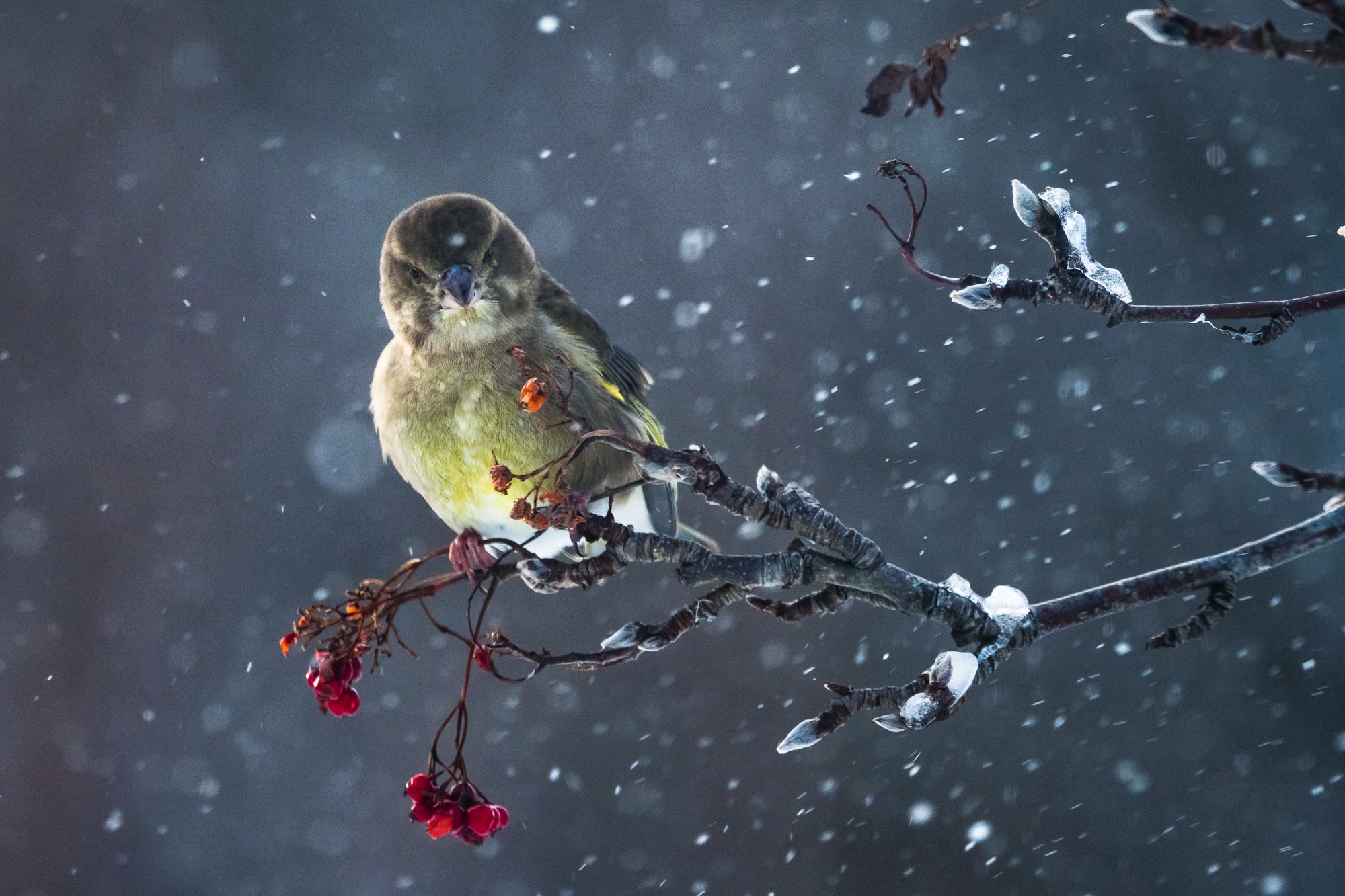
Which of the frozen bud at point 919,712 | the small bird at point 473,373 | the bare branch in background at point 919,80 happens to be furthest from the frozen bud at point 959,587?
the small bird at point 473,373

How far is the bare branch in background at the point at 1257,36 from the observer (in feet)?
1.54

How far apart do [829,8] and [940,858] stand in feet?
12.4

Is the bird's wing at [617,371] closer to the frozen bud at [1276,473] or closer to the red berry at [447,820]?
the red berry at [447,820]

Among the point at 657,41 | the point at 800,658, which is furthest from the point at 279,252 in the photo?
the point at 800,658

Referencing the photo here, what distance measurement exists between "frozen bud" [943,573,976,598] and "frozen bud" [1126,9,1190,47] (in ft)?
1.44

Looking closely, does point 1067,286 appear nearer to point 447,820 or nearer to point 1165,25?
point 1165,25

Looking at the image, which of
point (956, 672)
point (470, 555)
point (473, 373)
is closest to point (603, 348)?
point (473, 373)

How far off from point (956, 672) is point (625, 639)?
0.27 meters

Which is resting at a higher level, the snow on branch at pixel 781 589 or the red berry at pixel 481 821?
the snow on branch at pixel 781 589

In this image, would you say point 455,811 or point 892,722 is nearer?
point 892,722

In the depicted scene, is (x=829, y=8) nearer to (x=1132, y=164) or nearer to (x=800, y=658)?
(x=1132, y=164)

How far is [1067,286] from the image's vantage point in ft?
2.49

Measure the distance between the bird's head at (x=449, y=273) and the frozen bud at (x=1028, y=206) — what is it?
0.89m

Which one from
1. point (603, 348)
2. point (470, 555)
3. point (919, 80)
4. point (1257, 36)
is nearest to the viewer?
point (1257, 36)
